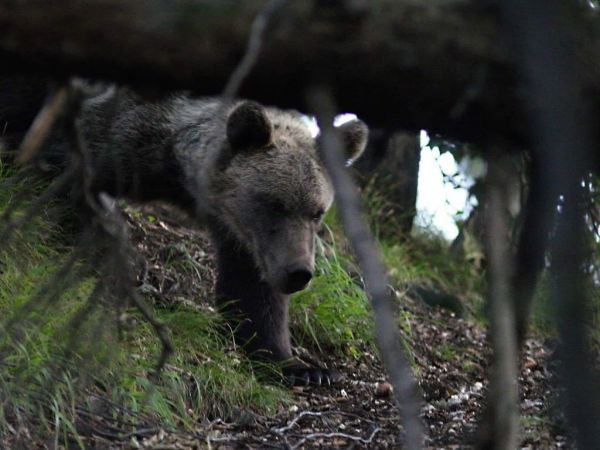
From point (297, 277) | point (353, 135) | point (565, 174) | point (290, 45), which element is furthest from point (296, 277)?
point (565, 174)

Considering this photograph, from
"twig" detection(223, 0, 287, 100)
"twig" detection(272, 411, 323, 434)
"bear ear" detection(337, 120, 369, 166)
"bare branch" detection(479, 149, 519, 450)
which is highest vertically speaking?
"bear ear" detection(337, 120, 369, 166)

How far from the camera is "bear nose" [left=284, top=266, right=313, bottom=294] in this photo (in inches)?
191

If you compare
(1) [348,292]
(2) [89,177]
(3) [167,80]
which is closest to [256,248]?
(1) [348,292]

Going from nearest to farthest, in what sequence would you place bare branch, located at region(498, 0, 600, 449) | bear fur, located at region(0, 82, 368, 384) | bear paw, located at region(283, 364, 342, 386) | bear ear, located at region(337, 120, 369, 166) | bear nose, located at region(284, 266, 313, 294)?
1. bare branch, located at region(498, 0, 600, 449)
2. bear nose, located at region(284, 266, 313, 294)
3. bear fur, located at region(0, 82, 368, 384)
4. bear paw, located at region(283, 364, 342, 386)
5. bear ear, located at region(337, 120, 369, 166)

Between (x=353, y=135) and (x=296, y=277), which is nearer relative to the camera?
(x=296, y=277)

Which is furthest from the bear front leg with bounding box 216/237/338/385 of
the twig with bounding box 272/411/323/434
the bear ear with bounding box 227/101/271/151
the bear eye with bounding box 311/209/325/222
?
the twig with bounding box 272/411/323/434

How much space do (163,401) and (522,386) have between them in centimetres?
226

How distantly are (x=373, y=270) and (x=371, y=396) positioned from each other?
355 cm

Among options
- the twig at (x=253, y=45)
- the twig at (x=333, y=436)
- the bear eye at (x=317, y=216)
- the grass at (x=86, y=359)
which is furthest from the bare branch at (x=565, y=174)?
the bear eye at (x=317, y=216)

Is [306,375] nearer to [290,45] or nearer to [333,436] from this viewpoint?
[333,436]

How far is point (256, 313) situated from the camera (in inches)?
211

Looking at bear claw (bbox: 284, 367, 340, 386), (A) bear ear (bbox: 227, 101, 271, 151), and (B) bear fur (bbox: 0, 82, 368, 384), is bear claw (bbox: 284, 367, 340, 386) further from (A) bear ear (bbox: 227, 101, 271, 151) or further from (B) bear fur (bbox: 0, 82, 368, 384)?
(A) bear ear (bbox: 227, 101, 271, 151)

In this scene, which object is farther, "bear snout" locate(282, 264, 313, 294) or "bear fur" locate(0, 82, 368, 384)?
"bear fur" locate(0, 82, 368, 384)

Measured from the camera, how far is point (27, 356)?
11.8ft
